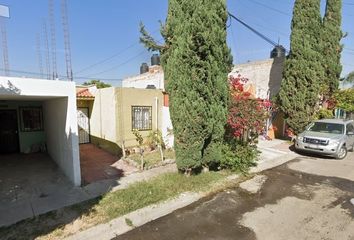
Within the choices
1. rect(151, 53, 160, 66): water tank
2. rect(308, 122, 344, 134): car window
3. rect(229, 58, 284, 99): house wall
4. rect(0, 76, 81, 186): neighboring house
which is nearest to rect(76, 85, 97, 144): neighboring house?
rect(0, 76, 81, 186): neighboring house

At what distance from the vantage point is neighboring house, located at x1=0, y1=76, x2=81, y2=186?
595cm

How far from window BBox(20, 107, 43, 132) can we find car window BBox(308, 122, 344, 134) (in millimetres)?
13672

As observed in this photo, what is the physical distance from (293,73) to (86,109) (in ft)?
41.0

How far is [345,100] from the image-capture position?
15.7 metres

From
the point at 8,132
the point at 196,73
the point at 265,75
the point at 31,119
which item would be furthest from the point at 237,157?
the point at 265,75

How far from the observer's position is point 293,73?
13.4 meters

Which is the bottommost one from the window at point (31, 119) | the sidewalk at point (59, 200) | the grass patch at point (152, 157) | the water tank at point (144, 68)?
the sidewalk at point (59, 200)

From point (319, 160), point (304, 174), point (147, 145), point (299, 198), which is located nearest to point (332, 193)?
point (299, 198)

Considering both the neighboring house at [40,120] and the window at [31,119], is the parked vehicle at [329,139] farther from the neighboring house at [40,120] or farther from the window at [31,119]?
the window at [31,119]

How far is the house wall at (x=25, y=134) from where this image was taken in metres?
10.6

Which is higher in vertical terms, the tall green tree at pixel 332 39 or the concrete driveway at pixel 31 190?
the tall green tree at pixel 332 39

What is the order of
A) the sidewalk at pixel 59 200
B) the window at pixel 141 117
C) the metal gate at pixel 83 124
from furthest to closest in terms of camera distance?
the metal gate at pixel 83 124 → the window at pixel 141 117 → the sidewalk at pixel 59 200

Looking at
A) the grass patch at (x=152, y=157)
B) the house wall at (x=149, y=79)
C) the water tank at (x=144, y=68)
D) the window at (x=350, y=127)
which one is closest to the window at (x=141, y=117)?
the grass patch at (x=152, y=157)

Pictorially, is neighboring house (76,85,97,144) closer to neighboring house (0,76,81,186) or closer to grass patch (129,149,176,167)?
neighboring house (0,76,81,186)
